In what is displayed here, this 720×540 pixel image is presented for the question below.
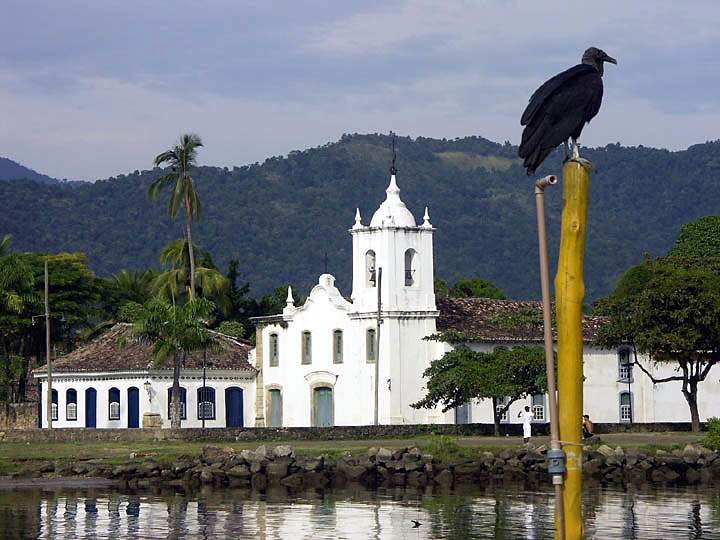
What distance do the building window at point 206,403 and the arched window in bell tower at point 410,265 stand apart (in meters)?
10.0

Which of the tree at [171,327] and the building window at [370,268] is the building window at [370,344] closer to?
the building window at [370,268]

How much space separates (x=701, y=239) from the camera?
8119 cm

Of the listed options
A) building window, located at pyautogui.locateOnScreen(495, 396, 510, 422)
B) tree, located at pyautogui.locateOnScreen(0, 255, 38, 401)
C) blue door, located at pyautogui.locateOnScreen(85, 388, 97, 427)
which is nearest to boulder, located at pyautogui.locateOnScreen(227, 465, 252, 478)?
building window, located at pyautogui.locateOnScreen(495, 396, 510, 422)

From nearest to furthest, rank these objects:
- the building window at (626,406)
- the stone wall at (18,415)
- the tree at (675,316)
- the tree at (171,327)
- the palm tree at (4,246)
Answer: the tree at (675,316), the tree at (171,327), the building window at (626,406), the stone wall at (18,415), the palm tree at (4,246)

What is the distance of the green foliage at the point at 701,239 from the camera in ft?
261

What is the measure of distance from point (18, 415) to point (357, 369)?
19202 mm

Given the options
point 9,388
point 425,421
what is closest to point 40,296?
point 9,388

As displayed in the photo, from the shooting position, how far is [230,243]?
182 metres

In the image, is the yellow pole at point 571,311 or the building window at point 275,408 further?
the building window at point 275,408

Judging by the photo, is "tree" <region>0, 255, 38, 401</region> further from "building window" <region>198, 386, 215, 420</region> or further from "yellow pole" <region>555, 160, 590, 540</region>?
"yellow pole" <region>555, 160, 590, 540</region>

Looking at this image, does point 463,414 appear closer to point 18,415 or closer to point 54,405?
point 54,405

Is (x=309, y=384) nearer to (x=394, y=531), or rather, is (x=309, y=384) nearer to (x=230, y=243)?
(x=394, y=531)

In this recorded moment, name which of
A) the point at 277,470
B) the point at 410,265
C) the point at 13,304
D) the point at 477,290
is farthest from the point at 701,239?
the point at 277,470

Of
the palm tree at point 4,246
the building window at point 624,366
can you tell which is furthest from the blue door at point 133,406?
the building window at point 624,366
